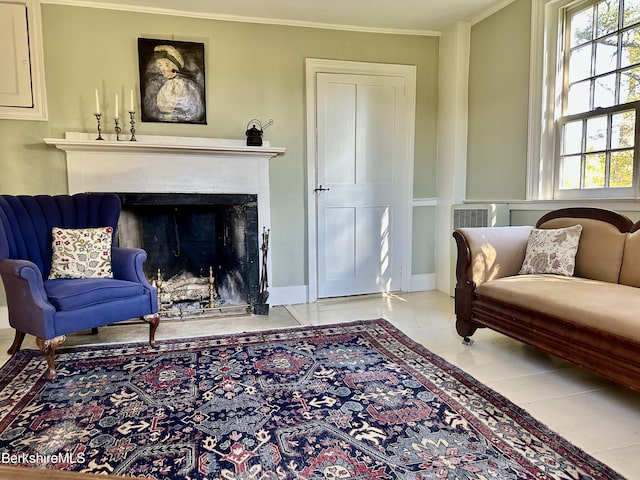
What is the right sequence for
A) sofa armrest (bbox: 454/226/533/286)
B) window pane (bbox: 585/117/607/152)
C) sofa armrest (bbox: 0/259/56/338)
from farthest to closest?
window pane (bbox: 585/117/607/152) < sofa armrest (bbox: 454/226/533/286) < sofa armrest (bbox: 0/259/56/338)

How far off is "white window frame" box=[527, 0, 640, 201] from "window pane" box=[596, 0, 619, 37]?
258 mm

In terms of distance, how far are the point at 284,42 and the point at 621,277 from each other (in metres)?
3.12

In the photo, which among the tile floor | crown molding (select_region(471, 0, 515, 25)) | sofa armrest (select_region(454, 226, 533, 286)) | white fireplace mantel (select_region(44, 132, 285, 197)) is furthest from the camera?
crown molding (select_region(471, 0, 515, 25))

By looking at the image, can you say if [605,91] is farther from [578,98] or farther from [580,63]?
[580,63]

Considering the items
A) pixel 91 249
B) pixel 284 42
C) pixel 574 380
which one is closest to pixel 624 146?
pixel 574 380

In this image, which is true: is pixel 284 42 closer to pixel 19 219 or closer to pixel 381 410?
pixel 19 219

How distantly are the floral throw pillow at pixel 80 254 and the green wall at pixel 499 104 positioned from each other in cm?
313

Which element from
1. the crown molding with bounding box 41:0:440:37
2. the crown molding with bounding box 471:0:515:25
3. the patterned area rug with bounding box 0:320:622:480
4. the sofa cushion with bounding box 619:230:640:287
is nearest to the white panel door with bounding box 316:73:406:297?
the crown molding with bounding box 41:0:440:37

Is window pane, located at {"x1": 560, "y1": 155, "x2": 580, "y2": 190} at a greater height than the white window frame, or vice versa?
the white window frame

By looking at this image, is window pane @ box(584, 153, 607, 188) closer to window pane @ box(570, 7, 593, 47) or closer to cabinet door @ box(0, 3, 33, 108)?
window pane @ box(570, 7, 593, 47)

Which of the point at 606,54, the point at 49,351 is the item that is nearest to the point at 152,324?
the point at 49,351

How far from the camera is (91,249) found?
2742 mm

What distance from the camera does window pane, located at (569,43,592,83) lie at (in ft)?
9.46

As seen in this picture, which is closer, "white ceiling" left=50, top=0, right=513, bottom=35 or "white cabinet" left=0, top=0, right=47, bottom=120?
"white cabinet" left=0, top=0, right=47, bottom=120
